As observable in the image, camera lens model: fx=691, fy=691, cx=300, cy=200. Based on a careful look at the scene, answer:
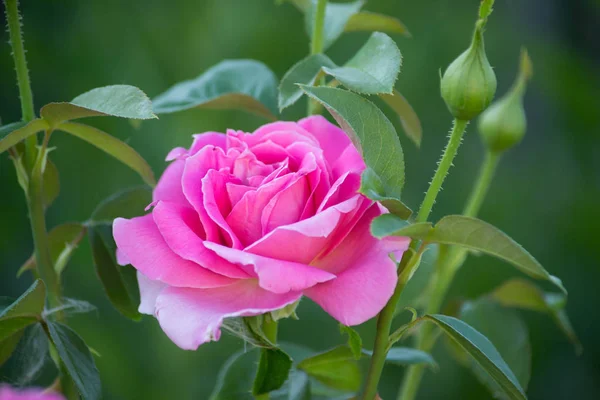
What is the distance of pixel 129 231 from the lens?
0.99 feet

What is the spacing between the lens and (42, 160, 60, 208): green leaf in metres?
0.39

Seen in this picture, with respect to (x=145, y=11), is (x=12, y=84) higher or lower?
lower

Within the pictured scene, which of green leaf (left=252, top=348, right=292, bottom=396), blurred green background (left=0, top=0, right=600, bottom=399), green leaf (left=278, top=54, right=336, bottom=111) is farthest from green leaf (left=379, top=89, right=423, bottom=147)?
blurred green background (left=0, top=0, right=600, bottom=399)

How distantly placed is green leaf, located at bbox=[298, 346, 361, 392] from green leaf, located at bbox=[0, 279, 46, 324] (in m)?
0.15

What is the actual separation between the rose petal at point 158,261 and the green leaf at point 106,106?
0.16 ft

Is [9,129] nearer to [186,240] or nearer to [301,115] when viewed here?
[186,240]

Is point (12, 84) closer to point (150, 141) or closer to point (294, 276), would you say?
point (150, 141)

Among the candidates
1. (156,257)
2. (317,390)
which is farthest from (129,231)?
(317,390)

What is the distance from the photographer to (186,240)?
0.95ft

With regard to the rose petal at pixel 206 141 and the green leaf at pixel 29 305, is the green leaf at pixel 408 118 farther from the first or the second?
the green leaf at pixel 29 305

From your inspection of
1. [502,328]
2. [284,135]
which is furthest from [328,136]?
[502,328]

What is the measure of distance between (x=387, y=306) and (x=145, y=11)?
1208mm

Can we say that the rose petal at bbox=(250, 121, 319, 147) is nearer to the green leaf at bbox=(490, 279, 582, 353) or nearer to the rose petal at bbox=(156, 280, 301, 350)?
the rose petal at bbox=(156, 280, 301, 350)

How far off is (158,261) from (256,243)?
0.05 meters
